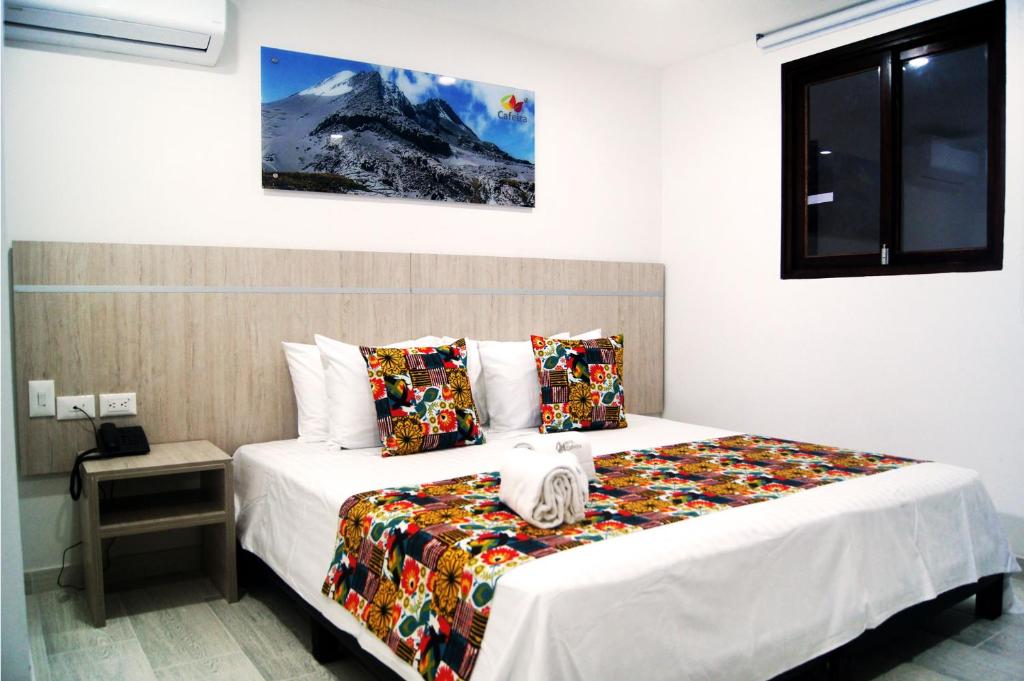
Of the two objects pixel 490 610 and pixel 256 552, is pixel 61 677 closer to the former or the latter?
pixel 256 552

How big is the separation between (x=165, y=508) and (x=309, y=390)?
2.32 ft

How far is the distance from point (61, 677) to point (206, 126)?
2.06 meters

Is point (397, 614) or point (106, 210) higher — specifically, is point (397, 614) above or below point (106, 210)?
below

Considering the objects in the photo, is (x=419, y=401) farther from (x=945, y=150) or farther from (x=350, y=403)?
(x=945, y=150)

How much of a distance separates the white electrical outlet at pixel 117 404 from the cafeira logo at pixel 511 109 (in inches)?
86.3

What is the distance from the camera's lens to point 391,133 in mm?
3533

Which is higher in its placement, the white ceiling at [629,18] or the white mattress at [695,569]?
the white ceiling at [629,18]

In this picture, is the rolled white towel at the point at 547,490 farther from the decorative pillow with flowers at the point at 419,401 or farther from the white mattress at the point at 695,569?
the decorative pillow with flowers at the point at 419,401

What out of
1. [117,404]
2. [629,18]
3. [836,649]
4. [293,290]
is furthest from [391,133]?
[836,649]

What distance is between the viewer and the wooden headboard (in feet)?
9.00

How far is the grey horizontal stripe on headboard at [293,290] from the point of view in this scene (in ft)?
9.05

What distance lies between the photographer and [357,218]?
3461mm

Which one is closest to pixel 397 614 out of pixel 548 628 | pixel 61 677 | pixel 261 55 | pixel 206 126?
pixel 548 628

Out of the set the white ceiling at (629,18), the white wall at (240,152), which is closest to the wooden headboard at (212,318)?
the white wall at (240,152)
